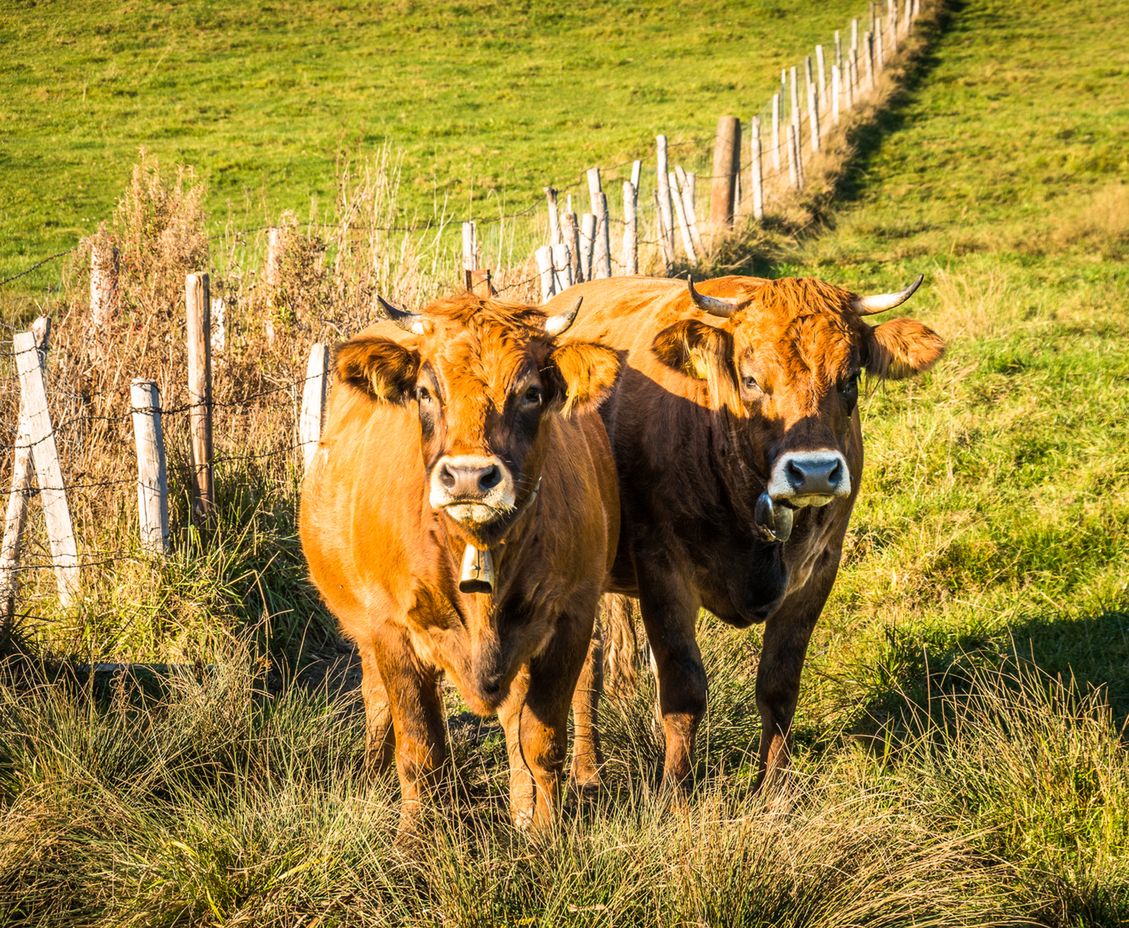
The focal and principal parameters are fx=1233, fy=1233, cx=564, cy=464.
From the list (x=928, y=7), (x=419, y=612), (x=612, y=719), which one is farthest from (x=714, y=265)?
(x=928, y=7)

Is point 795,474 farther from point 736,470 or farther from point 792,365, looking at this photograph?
point 736,470

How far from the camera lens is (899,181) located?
19.9 metres

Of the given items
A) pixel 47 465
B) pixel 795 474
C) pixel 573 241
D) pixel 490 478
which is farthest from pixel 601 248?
pixel 490 478

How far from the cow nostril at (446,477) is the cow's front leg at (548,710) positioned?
3.17ft

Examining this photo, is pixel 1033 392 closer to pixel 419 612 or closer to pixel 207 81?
pixel 419 612

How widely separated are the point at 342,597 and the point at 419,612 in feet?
3.12

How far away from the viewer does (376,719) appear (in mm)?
Answer: 4988

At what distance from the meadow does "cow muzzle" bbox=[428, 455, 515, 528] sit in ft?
3.42

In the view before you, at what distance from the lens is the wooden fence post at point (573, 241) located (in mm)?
10547

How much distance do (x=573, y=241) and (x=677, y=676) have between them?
6458mm

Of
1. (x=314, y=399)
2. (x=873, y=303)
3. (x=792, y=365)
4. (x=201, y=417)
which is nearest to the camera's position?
(x=792, y=365)

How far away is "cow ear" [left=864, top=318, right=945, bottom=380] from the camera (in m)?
4.80

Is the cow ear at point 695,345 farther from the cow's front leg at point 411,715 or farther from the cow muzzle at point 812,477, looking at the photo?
the cow's front leg at point 411,715

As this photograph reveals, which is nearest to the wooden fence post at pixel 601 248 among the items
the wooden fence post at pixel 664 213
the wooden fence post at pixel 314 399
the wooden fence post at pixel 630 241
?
the wooden fence post at pixel 630 241
